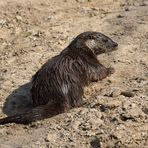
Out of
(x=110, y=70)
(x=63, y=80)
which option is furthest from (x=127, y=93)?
(x=110, y=70)

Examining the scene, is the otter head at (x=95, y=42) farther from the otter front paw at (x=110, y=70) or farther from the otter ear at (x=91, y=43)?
the otter front paw at (x=110, y=70)

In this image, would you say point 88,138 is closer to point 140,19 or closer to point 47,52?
point 47,52

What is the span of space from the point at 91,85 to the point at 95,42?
0.80m

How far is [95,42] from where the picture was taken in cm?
752

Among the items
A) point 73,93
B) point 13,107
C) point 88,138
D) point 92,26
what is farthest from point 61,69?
point 92,26

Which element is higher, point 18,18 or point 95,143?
point 18,18

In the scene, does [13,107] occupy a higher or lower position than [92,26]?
lower

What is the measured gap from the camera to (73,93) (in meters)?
6.53

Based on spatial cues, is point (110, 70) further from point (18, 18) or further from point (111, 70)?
point (18, 18)

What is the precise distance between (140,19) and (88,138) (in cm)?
339

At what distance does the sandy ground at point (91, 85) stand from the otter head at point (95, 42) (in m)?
0.11

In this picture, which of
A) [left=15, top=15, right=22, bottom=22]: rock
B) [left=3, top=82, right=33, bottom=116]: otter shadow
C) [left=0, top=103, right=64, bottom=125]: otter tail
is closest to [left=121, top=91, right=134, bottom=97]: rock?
[left=0, top=103, right=64, bottom=125]: otter tail

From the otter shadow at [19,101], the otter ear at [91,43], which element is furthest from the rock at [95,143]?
the otter ear at [91,43]

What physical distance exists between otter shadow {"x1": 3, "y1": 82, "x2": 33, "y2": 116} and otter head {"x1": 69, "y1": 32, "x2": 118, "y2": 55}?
871 millimetres
